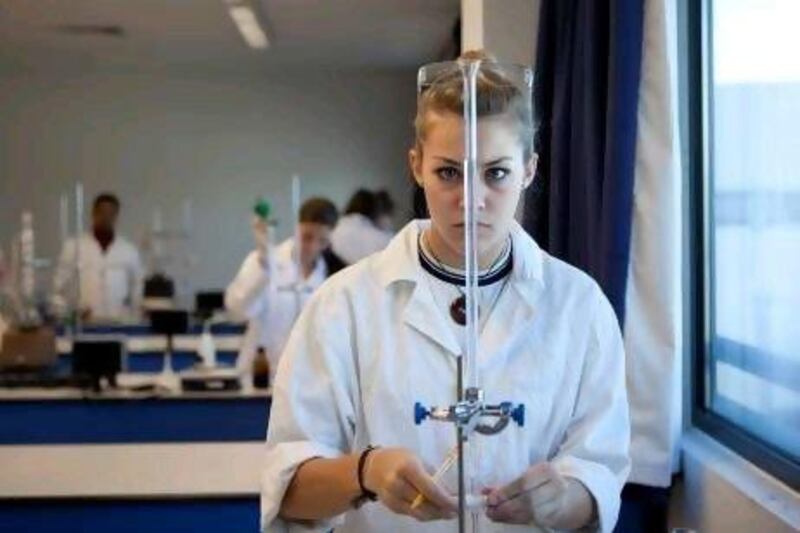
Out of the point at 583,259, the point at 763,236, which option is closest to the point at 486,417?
the point at 763,236

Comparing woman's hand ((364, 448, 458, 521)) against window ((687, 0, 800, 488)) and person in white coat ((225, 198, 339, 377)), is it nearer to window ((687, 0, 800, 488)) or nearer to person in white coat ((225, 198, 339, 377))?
window ((687, 0, 800, 488))

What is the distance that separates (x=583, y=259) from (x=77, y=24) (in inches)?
174

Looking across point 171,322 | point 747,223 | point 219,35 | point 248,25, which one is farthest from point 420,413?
point 219,35

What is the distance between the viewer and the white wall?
7.54 m

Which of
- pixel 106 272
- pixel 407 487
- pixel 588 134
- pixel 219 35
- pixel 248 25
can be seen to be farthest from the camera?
pixel 219 35

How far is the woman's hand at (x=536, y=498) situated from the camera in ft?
3.71

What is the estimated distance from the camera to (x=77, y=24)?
5.80m

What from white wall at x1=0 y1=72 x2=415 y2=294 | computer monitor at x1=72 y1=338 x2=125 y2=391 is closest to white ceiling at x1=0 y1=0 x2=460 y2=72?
white wall at x1=0 y1=72 x2=415 y2=294

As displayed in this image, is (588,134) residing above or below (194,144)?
below

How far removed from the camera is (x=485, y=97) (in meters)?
1.22

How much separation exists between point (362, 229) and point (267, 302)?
1.12 metres

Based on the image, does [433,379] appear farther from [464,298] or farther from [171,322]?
[171,322]

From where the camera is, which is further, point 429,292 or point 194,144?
point 194,144

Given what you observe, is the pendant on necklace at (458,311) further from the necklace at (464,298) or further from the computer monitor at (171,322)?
the computer monitor at (171,322)
